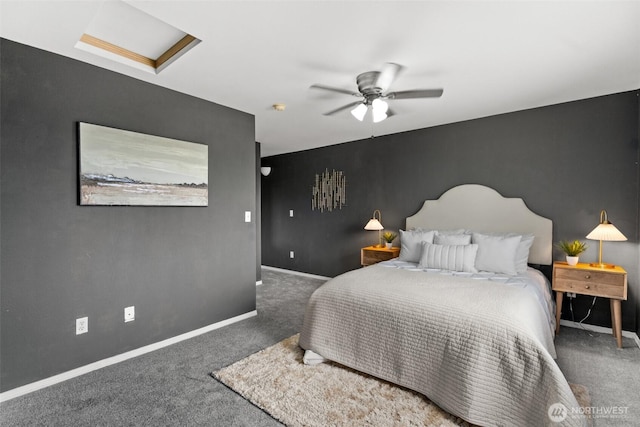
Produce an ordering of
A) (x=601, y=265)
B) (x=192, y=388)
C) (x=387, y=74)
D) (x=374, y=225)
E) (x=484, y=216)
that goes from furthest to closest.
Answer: (x=374, y=225) → (x=484, y=216) → (x=601, y=265) → (x=387, y=74) → (x=192, y=388)

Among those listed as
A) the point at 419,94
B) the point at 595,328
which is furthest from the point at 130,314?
the point at 595,328

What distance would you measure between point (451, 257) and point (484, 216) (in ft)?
3.27

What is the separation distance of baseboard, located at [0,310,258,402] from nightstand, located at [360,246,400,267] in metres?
2.01

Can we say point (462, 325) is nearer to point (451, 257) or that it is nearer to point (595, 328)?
point (451, 257)

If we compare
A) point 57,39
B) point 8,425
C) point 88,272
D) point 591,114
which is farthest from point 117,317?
point 591,114

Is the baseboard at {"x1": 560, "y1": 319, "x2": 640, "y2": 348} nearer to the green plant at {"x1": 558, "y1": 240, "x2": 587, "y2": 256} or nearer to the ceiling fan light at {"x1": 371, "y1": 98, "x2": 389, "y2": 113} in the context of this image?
the green plant at {"x1": 558, "y1": 240, "x2": 587, "y2": 256}

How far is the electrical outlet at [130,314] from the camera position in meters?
2.64

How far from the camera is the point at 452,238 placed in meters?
3.44

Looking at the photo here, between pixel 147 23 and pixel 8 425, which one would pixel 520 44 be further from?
pixel 8 425

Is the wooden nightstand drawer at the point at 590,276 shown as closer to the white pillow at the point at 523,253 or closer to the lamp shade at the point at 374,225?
the white pillow at the point at 523,253

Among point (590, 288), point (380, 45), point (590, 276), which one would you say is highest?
point (380, 45)

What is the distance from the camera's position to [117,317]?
2.58 m

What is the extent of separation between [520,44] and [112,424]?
352cm

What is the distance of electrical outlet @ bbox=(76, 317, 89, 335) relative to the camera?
237 centimetres
